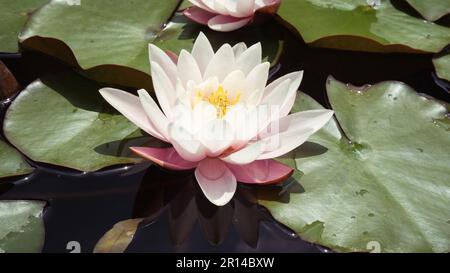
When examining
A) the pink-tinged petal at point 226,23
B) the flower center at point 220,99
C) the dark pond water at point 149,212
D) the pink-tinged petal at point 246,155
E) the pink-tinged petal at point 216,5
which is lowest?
the dark pond water at point 149,212

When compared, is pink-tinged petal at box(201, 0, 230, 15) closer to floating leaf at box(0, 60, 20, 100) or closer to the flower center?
the flower center

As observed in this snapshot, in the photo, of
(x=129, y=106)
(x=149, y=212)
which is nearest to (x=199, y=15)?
(x=129, y=106)

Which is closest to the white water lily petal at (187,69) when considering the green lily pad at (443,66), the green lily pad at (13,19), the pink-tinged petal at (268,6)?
the pink-tinged petal at (268,6)

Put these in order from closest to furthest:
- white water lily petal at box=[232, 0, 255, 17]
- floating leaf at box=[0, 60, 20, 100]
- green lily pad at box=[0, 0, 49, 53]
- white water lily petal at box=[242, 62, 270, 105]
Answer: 1. white water lily petal at box=[242, 62, 270, 105]
2. floating leaf at box=[0, 60, 20, 100]
3. white water lily petal at box=[232, 0, 255, 17]
4. green lily pad at box=[0, 0, 49, 53]

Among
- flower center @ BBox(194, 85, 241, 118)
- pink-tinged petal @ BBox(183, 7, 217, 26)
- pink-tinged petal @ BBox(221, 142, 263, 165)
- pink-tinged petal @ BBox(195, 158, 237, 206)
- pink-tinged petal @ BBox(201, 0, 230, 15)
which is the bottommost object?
pink-tinged petal @ BBox(195, 158, 237, 206)

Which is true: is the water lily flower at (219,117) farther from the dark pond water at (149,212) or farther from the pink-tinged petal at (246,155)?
the dark pond water at (149,212)

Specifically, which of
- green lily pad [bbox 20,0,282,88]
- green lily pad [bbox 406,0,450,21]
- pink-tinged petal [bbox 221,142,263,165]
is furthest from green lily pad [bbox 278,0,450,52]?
pink-tinged petal [bbox 221,142,263,165]

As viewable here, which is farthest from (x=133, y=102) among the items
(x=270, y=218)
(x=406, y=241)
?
(x=406, y=241)
